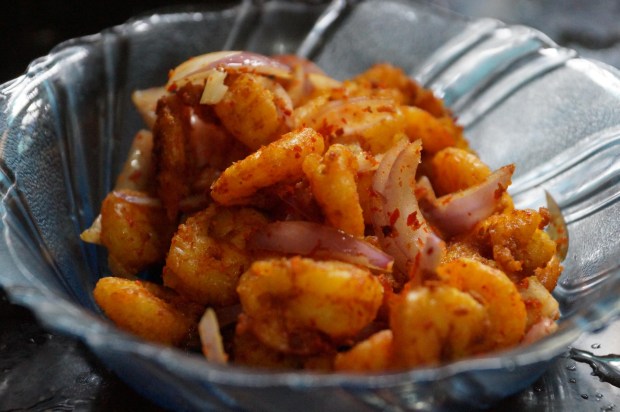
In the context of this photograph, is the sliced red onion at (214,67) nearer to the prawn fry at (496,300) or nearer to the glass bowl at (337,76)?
the glass bowl at (337,76)

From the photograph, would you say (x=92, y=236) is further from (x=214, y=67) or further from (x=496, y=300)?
(x=496, y=300)

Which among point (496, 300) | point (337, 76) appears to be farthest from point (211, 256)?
point (337, 76)

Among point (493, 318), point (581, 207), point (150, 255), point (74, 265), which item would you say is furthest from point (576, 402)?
point (74, 265)

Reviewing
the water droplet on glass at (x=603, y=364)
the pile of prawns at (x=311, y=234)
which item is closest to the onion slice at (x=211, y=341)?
the pile of prawns at (x=311, y=234)

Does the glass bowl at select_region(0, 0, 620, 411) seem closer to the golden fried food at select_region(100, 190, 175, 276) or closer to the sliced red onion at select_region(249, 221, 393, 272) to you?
the golden fried food at select_region(100, 190, 175, 276)

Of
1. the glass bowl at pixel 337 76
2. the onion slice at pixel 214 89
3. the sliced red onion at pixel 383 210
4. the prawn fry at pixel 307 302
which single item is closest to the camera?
the glass bowl at pixel 337 76
